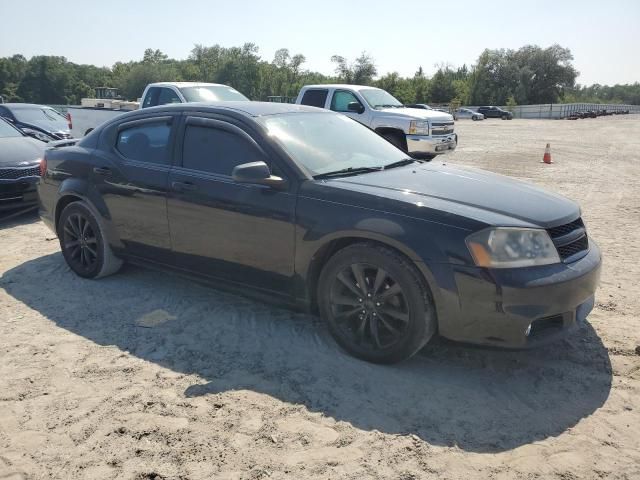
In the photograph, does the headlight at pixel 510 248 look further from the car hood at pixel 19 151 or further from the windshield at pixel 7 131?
the windshield at pixel 7 131

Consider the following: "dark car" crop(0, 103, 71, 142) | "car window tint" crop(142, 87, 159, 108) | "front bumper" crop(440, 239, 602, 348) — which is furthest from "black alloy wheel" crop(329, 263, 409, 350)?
"dark car" crop(0, 103, 71, 142)

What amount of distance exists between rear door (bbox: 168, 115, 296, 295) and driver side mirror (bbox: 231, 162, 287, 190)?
0.08 m

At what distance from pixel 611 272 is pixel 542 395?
8.76 ft

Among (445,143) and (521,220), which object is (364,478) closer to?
(521,220)

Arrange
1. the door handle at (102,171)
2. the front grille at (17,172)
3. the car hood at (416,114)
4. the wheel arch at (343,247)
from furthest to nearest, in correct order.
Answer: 1. the car hood at (416,114)
2. the front grille at (17,172)
3. the door handle at (102,171)
4. the wheel arch at (343,247)

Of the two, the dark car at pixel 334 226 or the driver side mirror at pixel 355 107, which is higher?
the driver side mirror at pixel 355 107

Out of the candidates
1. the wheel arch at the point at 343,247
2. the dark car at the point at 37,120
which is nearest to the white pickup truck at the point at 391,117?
the dark car at the point at 37,120

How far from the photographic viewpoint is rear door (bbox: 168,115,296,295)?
378cm

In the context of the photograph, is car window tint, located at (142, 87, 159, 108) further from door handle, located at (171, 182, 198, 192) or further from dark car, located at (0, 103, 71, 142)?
door handle, located at (171, 182, 198, 192)

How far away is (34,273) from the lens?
5391mm

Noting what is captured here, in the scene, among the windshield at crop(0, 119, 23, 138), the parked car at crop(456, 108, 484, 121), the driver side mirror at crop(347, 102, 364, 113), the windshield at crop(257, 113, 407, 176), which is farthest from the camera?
the parked car at crop(456, 108, 484, 121)

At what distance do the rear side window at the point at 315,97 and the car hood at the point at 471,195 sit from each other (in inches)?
355

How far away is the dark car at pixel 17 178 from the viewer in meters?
7.34

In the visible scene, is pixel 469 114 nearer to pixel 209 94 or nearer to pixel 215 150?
pixel 209 94
